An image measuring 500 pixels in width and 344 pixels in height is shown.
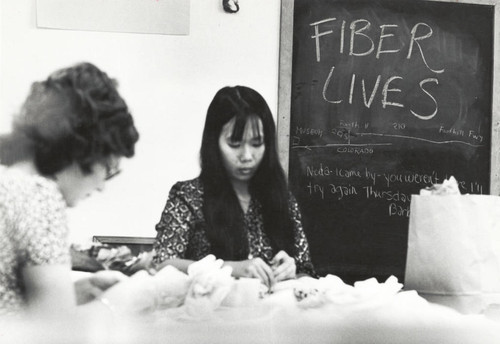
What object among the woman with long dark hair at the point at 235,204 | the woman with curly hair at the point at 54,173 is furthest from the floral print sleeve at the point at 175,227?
the woman with curly hair at the point at 54,173

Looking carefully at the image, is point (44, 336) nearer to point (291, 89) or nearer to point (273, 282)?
point (273, 282)

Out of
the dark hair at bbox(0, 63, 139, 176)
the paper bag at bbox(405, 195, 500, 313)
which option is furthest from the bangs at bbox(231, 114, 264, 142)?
the paper bag at bbox(405, 195, 500, 313)

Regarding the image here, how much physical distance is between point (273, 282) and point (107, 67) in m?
0.51

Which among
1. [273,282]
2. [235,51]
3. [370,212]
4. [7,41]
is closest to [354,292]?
[273,282]

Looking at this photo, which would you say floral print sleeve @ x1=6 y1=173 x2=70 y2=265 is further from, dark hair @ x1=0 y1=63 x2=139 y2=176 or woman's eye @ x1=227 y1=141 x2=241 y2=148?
woman's eye @ x1=227 y1=141 x2=241 y2=148

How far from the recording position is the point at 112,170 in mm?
1188

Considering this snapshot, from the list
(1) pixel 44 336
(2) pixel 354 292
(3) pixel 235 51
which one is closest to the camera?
(1) pixel 44 336

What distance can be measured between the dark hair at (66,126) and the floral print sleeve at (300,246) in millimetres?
374

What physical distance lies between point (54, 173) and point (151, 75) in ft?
0.96

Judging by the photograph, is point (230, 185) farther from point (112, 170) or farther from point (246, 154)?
point (112, 170)

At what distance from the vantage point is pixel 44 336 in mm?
1047

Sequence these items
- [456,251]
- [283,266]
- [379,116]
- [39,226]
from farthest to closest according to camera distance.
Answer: [379,116]
[283,266]
[456,251]
[39,226]

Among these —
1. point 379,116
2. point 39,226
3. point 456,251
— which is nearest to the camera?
point 39,226

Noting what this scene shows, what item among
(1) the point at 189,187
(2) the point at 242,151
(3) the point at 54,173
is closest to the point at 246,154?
(2) the point at 242,151
